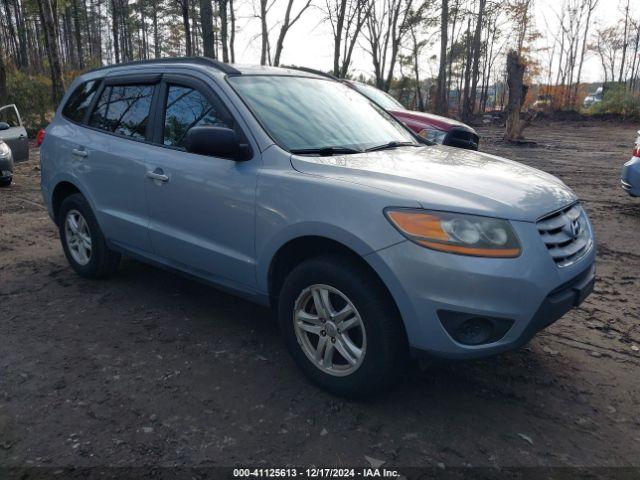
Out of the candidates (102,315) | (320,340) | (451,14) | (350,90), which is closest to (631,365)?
(320,340)

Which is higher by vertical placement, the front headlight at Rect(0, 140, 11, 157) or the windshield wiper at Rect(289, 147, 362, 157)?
Result: the windshield wiper at Rect(289, 147, 362, 157)

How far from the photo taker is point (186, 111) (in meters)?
3.60

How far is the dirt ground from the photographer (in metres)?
2.44

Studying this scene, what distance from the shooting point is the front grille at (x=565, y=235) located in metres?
2.54

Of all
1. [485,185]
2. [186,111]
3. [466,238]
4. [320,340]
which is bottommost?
[320,340]

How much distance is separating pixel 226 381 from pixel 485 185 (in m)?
1.82

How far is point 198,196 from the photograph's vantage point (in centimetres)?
331

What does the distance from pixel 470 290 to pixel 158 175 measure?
2.26 meters

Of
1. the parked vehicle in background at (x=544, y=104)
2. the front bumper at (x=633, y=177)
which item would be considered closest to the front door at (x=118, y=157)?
the front bumper at (x=633, y=177)

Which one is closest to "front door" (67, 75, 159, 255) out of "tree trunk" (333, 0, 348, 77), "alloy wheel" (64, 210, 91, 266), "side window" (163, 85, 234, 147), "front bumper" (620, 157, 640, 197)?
"side window" (163, 85, 234, 147)

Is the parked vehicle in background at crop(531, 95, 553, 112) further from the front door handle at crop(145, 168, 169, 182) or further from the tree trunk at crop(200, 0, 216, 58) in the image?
the front door handle at crop(145, 168, 169, 182)

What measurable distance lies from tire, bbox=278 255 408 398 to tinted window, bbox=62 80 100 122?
2.84m

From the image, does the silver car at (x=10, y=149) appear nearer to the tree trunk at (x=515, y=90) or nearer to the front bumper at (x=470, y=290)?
the front bumper at (x=470, y=290)

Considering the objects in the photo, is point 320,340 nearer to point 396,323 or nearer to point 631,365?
point 396,323
